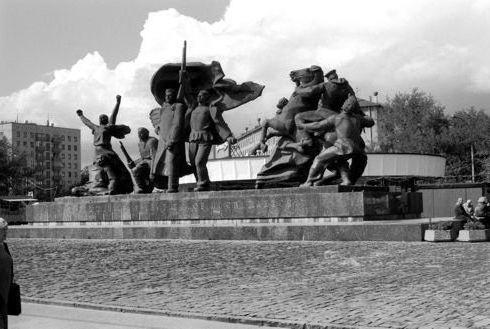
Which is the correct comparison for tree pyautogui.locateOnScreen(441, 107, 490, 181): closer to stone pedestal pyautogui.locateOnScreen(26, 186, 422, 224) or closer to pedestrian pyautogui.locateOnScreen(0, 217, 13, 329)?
stone pedestal pyautogui.locateOnScreen(26, 186, 422, 224)

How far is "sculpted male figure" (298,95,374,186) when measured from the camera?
1582cm

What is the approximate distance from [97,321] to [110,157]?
48.7ft

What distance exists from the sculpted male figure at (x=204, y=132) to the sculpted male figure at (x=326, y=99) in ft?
7.95

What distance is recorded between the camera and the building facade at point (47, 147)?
129750 mm

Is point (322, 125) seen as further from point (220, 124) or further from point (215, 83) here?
point (215, 83)

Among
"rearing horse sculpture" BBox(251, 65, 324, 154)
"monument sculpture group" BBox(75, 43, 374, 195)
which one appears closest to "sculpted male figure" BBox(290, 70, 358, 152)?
"monument sculpture group" BBox(75, 43, 374, 195)

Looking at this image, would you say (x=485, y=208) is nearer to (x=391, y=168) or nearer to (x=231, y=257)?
(x=231, y=257)

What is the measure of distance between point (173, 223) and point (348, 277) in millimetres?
9410

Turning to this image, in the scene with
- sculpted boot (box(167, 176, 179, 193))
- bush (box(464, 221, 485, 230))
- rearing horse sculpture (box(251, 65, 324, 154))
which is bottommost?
bush (box(464, 221, 485, 230))

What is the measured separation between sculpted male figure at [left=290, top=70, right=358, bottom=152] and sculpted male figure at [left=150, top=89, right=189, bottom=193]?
4.05m

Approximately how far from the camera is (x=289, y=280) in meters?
9.22

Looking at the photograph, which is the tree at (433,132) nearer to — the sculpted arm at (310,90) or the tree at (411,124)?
A: the tree at (411,124)

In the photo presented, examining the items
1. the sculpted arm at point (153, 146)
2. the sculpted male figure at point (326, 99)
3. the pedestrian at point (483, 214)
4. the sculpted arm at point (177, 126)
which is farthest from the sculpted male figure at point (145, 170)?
the pedestrian at point (483, 214)

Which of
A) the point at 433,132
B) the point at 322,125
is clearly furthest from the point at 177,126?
the point at 433,132
